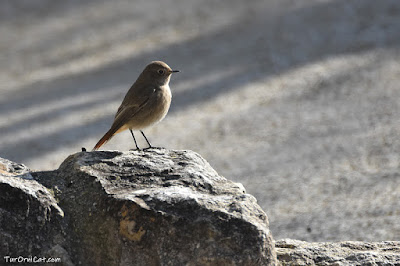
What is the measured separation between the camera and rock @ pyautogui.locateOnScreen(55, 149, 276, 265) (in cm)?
256

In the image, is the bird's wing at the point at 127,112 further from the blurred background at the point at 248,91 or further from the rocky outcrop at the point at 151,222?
the blurred background at the point at 248,91

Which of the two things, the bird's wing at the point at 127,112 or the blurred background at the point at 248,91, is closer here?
the bird's wing at the point at 127,112

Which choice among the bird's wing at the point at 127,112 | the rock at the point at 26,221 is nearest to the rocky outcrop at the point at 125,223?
the rock at the point at 26,221

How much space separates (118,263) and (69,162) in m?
0.64

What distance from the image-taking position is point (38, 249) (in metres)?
2.57

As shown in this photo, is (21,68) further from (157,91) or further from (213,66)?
(157,91)

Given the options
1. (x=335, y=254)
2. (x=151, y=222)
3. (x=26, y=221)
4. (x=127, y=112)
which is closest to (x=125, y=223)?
(x=151, y=222)

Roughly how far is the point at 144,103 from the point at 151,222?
1.39 m

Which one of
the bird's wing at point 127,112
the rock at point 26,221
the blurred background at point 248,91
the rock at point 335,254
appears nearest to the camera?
the rock at point 26,221

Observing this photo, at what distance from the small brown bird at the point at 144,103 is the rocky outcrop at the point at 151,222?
990mm

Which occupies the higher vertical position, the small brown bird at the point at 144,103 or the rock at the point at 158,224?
the small brown bird at the point at 144,103

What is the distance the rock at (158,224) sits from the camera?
2562 millimetres

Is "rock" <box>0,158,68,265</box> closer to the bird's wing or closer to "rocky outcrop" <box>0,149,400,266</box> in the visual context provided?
"rocky outcrop" <box>0,149,400,266</box>

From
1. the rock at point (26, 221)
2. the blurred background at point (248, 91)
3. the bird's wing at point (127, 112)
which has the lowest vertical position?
the rock at point (26, 221)
